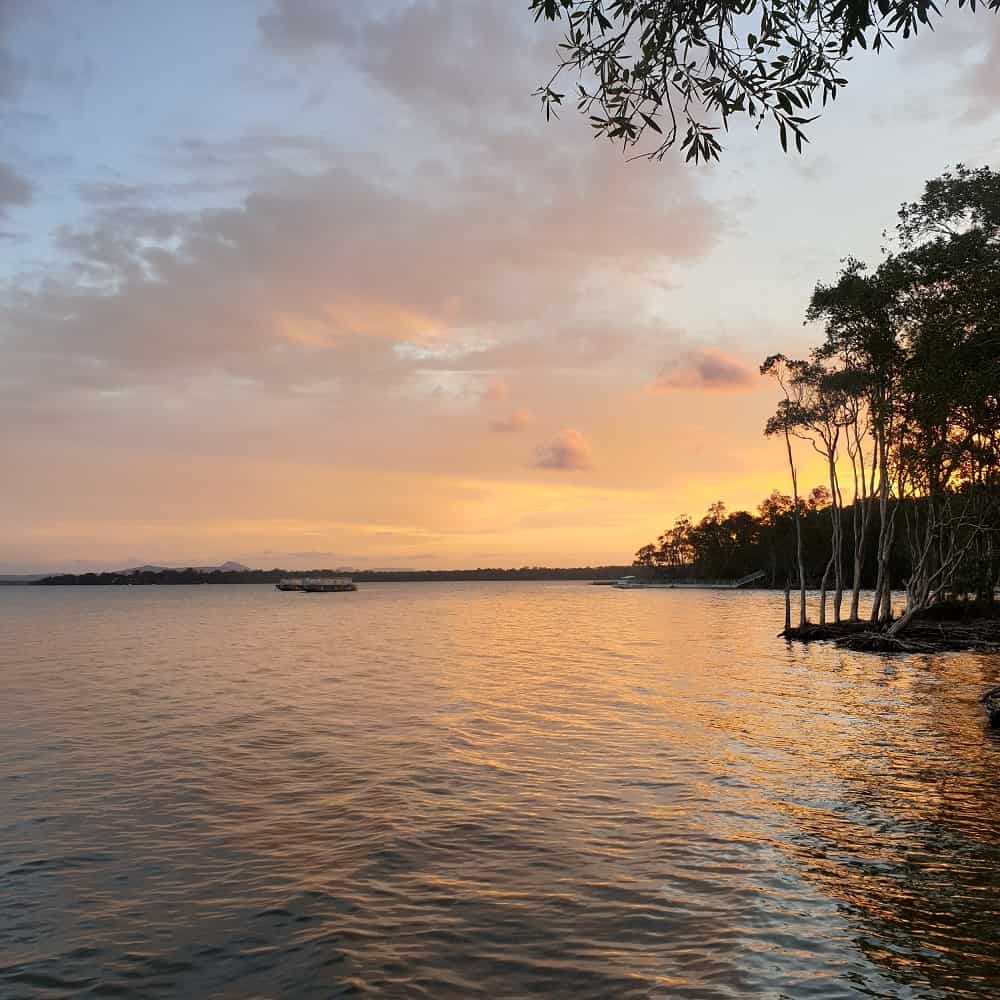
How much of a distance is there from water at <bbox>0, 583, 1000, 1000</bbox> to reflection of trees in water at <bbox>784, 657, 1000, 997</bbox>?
0.05 metres

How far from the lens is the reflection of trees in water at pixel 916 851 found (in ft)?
27.0

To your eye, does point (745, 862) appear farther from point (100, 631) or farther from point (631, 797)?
point (100, 631)

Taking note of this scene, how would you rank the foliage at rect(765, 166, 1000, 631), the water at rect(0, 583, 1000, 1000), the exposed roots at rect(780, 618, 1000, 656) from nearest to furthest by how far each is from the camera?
the water at rect(0, 583, 1000, 1000) < the foliage at rect(765, 166, 1000, 631) < the exposed roots at rect(780, 618, 1000, 656)

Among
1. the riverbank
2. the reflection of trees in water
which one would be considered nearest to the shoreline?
the riverbank

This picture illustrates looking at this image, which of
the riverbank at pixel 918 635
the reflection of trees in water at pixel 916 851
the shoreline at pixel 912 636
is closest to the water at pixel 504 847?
the reflection of trees in water at pixel 916 851

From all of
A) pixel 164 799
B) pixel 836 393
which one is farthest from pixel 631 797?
pixel 836 393

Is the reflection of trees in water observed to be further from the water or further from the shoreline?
the shoreline

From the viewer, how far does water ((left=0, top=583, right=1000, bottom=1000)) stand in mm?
8172

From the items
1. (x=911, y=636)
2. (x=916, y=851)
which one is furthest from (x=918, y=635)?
(x=916, y=851)

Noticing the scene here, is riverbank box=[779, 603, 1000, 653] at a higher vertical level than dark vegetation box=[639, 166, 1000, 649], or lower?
lower

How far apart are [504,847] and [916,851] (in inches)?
236

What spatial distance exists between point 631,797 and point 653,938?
20.2ft

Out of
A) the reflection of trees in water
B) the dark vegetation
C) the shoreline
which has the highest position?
the dark vegetation

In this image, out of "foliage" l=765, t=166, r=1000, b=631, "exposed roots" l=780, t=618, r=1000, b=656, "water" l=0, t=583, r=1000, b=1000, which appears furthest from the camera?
"exposed roots" l=780, t=618, r=1000, b=656
